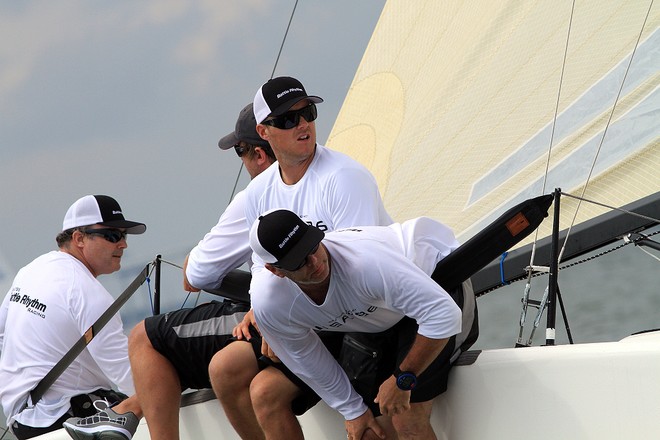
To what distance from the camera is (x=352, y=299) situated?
201 centimetres

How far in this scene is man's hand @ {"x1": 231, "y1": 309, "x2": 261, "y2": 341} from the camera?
2.32m

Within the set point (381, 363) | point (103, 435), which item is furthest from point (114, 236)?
point (381, 363)

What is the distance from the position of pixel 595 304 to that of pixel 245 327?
222 inches

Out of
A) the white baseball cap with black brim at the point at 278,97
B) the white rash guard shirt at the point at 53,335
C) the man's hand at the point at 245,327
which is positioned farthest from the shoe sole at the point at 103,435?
the white baseball cap with black brim at the point at 278,97

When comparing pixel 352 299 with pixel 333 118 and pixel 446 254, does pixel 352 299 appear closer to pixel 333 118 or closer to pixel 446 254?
pixel 446 254

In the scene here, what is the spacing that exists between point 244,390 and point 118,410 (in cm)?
44

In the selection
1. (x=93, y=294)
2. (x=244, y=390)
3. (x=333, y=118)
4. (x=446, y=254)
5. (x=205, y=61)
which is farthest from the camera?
(x=205, y=61)

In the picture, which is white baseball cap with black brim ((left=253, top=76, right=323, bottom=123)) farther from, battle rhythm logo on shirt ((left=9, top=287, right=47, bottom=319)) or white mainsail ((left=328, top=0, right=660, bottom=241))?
battle rhythm logo on shirt ((left=9, top=287, right=47, bottom=319))

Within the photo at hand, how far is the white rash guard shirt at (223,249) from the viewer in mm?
2527

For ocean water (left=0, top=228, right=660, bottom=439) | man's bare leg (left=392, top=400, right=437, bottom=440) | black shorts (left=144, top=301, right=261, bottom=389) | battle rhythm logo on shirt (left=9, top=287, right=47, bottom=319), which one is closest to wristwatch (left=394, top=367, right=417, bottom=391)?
man's bare leg (left=392, top=400, right=437, bottom=440)

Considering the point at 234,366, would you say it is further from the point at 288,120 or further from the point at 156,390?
the point at 288,120

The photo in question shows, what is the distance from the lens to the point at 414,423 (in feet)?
6.88

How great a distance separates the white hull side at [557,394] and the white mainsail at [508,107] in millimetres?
692

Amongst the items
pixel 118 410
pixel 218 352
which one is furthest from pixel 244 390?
pixel 118 410
